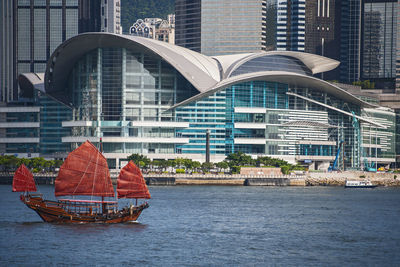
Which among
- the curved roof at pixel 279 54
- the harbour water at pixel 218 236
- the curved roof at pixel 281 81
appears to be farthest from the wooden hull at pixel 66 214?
the curved roof at pixel 279 54

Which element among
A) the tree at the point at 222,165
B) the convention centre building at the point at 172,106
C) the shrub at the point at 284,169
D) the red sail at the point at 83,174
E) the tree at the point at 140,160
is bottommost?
the shrub at the point at 284,169

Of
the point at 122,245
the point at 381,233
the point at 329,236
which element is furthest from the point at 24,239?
the point at 381,233

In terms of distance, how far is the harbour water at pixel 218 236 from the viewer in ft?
209

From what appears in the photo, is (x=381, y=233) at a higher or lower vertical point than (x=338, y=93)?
lower

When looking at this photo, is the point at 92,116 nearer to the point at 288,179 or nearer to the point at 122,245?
the point at 288,179

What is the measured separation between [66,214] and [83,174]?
4.35m

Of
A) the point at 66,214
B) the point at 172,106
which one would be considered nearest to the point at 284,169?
Answer: the point at 172,106

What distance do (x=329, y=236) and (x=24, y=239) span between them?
27707mm

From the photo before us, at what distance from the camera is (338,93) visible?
182500 millimetres

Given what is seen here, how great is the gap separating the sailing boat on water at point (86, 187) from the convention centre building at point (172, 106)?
84.5 metres

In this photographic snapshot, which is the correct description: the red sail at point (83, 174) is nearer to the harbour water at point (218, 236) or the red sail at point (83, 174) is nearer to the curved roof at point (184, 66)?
the harbour water at point (218, 236)

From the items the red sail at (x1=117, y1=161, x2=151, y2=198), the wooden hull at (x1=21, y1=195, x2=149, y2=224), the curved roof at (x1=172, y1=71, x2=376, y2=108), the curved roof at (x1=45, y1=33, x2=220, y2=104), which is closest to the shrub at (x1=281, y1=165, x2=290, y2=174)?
the curved roof at (x1=172, y1=71, x2=376, y2=108)

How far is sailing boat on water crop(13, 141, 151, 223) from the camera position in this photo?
79.0m

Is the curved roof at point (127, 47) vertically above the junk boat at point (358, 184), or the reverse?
the curved roof at point (127, 47)
